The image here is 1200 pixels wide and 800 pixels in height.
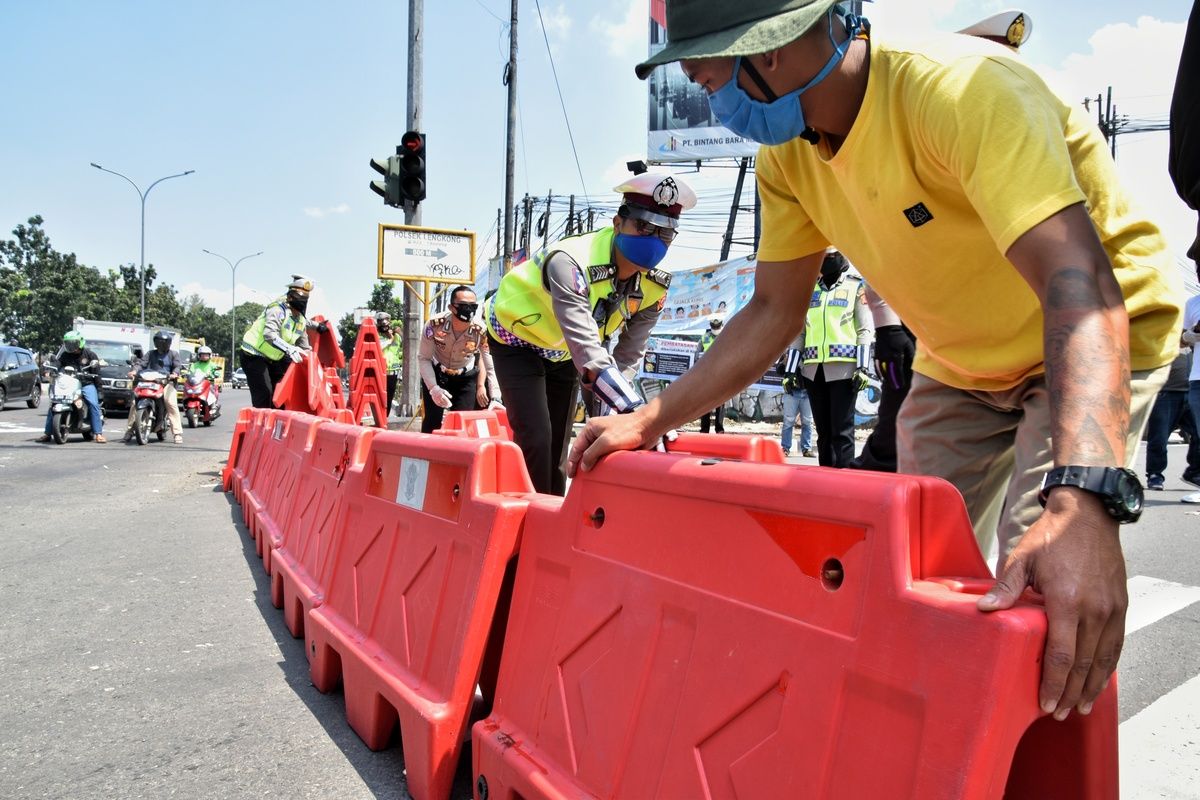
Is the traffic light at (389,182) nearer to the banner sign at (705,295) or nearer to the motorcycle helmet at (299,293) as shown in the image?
the motorcycle helmet at (299,293)

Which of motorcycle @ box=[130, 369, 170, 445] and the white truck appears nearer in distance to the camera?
motorcycle @ box=[130, 369, 170, 445]

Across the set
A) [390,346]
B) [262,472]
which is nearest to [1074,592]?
[262,472]

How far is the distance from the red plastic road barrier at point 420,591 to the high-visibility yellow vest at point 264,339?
23.8 feet

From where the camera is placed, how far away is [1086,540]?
1065mm

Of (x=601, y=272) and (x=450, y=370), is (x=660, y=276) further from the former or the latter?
(x=450, y=370)

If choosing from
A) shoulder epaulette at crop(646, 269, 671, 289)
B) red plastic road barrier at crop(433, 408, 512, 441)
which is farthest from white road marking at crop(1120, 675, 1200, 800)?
red plastic road barrier at crop(433, 408, 512, 441)

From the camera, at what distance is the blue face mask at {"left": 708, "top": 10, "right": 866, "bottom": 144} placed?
178 centimetres

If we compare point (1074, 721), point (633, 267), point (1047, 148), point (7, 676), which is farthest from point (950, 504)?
point (7, 676)

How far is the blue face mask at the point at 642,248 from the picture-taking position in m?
3.74

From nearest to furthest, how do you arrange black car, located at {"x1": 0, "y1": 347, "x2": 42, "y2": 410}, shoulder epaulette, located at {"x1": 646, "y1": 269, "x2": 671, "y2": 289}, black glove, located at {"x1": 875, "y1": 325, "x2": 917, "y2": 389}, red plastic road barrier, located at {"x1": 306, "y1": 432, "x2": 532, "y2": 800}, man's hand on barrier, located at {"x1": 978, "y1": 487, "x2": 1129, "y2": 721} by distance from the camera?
man's hand on barrier, located at {"x1": 978, "y1": 487, "x2": 1129, "y2": 721} < red plastic road barrier, located at {"x1": 306, "y1": 432, "x2": 532, "y2": 800} < shoulder epaulette, located at {"x1": 646, "y1": 269, "x2": 671, "y2": 289} < black glove, located at {"x1": 875, "y1": 325, "x2": 917, "y2": 389} < black car, located at {"x1": 0, "y1": 347, "x2": 42, "y2": 410}

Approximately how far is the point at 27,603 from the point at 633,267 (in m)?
3.29

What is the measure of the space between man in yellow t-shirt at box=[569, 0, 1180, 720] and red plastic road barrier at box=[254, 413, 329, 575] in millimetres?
2643

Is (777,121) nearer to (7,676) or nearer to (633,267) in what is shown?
(633,267)

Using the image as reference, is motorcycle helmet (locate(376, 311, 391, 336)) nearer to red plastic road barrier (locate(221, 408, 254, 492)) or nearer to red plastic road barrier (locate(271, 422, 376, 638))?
red plastic road barrier (locate(221, 408, 254, 492))
